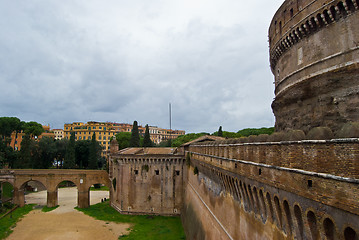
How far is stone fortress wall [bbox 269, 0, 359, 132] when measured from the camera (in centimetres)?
1276

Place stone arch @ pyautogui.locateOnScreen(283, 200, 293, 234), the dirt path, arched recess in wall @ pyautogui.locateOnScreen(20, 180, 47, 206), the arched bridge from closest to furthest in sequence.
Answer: stone arch @ pyautogui.locateOnScreen(283, 200, 293, 234) < the dirt path < the arched bridge < arched recess in wall @ pyautogui.locateOnScreen(20, 180, 47, 206)

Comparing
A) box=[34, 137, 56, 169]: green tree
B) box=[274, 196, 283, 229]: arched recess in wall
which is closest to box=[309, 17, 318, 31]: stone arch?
box=[274, 196, 283, 229]: arched recess in wall

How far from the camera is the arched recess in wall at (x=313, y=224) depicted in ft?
17.6

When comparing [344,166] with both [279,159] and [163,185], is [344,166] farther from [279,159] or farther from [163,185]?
[163,185]

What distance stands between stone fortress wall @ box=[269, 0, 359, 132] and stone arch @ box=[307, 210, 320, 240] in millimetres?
8573

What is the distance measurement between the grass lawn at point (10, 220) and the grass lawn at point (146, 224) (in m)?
7.48

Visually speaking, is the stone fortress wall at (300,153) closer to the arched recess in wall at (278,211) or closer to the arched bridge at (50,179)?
the arched recess in wall at (278,211)

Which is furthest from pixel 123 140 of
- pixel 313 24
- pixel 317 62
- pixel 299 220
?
pixel 299 220

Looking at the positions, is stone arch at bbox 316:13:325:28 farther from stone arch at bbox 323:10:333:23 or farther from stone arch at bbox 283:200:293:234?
stone arch at bbox 283:200:293:234

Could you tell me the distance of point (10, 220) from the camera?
29078mm

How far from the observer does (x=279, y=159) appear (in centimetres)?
707

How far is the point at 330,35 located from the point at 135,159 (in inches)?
951

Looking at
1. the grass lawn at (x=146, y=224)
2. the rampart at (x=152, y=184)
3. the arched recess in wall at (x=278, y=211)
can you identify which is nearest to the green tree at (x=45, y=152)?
the grass lawn at (x=146, y=224)

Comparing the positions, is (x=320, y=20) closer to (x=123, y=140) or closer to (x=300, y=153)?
(x=300, y=153)
